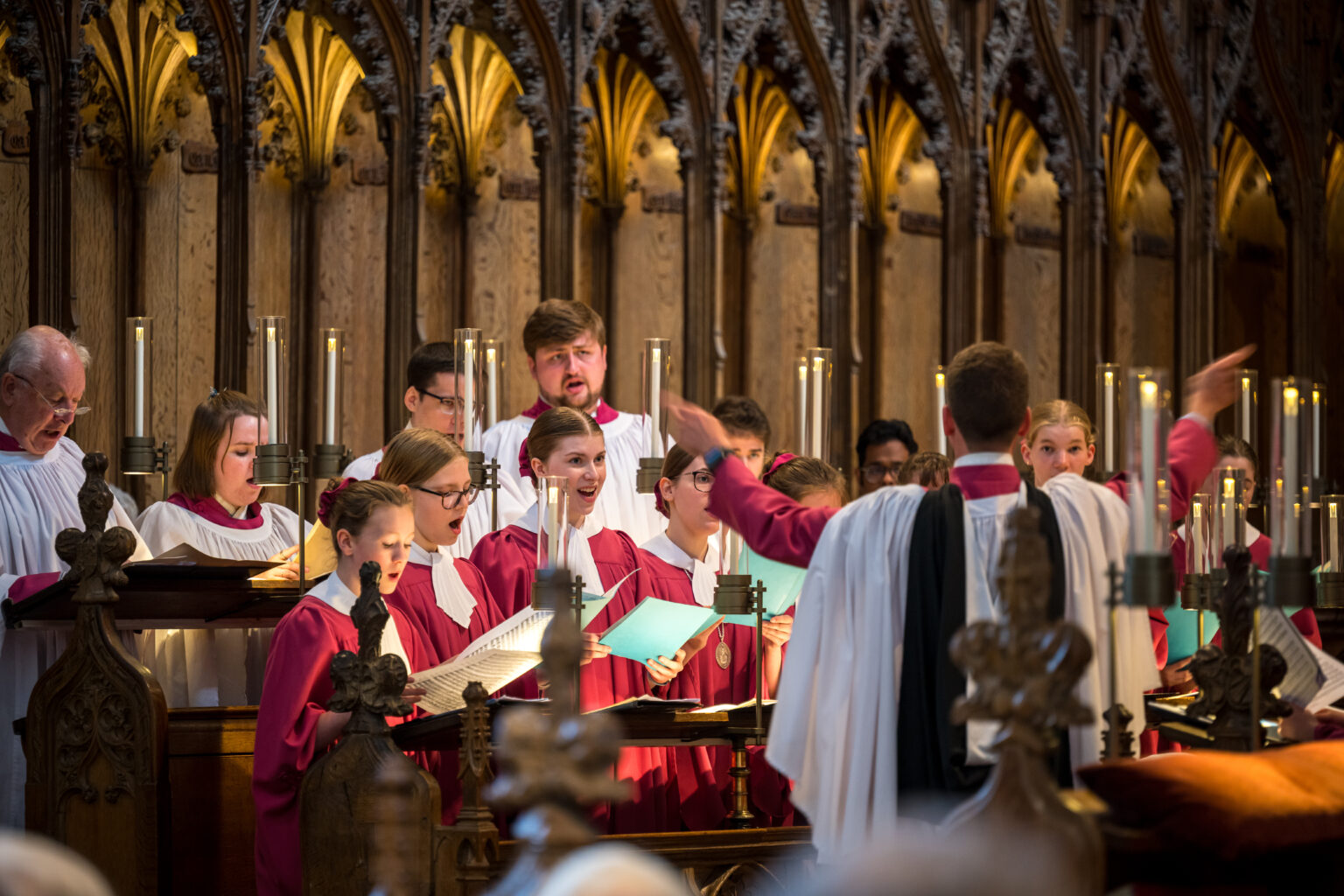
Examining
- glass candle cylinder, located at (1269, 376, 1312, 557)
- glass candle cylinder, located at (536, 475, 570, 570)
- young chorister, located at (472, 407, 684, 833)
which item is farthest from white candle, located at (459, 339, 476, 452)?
glass candle cylinder, located at (1269, 376, 1312, 557)

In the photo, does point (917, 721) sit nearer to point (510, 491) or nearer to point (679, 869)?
point (679, 869)

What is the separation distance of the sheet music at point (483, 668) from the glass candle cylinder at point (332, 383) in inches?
51.9

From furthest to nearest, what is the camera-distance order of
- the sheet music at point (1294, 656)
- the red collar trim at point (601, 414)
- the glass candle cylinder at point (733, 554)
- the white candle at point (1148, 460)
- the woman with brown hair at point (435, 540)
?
the red collar trim at point (601, 414)
the woman with brown hair at point (435, 540)
the glass candle cylinder at point (733, 554)
the sheet music at point (1294, 656)
the white candle at point (1148, 460)

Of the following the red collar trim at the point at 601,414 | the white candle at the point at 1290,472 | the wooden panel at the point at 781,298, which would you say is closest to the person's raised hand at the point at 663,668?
the white candle at the point at 1290,472

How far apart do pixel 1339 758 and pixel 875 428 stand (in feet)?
15.5

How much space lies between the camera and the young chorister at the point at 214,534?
5.81 meters

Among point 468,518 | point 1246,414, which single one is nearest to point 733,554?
point 468,518

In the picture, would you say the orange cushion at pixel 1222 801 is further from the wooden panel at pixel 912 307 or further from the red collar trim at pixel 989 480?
the wooden panel at pixel 912 307

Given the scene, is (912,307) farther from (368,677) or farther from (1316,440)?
(368,677)

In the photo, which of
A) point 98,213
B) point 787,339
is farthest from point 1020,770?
point 787,339

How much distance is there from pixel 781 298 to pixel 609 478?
4.10 metres

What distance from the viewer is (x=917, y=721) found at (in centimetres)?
346

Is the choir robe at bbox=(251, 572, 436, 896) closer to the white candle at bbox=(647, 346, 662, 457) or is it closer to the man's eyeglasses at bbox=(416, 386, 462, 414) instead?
the white candle at bbox=(647, 346, 662, 457)

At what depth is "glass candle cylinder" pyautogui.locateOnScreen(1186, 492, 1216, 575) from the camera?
4969 mm
